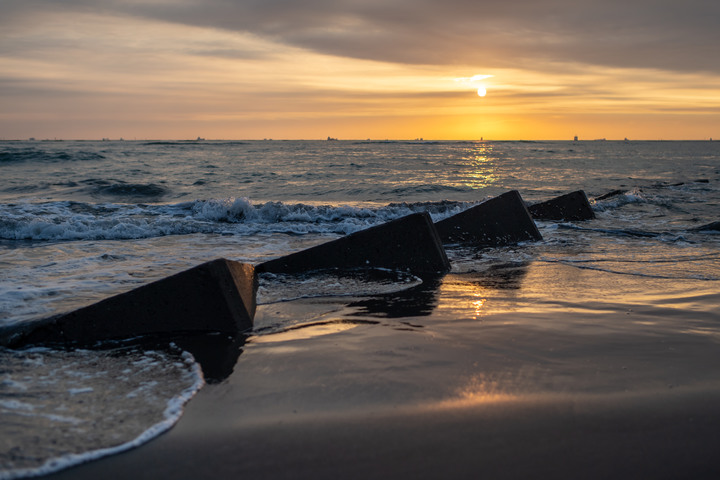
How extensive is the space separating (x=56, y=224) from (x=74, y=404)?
814 cm

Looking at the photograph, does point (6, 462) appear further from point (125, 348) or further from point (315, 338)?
point (315, 338)

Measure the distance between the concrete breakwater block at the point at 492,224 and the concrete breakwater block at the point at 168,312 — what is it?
15.0 feet

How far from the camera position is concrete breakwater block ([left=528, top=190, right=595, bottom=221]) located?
10.9 meters

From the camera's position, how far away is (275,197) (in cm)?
1759

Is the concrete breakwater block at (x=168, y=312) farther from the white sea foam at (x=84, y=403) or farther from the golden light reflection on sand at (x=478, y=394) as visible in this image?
the golden light reflection on sand at (x=478, y=394)

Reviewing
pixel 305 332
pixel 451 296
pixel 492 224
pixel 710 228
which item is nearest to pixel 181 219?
pixel 492 224

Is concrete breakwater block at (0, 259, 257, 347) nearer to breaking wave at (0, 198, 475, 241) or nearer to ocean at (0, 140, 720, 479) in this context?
ocean at (0, 140, 720, 479)

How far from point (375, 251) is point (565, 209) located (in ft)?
21.6

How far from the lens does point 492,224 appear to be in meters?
7.89

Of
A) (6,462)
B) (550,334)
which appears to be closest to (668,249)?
(550,334)

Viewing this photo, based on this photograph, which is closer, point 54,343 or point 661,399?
point 661,399

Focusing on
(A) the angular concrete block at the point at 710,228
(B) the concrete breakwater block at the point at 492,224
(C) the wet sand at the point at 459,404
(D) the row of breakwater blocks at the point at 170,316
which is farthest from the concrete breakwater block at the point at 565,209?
(D) the row of breakwater blocks at the point at 170,316

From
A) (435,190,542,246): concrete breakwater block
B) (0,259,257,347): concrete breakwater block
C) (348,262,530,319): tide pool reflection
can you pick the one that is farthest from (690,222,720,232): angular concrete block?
(0,259,257,347): concrete breakwater block

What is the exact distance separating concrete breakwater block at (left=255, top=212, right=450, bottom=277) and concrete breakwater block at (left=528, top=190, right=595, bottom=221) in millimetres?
5967
